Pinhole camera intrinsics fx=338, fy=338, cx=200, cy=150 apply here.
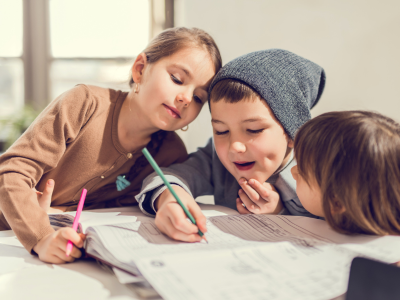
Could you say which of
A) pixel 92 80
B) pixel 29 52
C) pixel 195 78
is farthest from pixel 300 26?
pixel 29 52

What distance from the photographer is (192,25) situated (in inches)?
72.3

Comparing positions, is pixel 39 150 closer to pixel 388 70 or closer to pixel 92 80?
pixel 388 70

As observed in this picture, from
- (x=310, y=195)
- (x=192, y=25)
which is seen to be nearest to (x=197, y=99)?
(x=310, y=195)

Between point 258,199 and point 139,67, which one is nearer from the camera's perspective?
point 258,199

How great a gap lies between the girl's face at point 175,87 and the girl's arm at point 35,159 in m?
0.17

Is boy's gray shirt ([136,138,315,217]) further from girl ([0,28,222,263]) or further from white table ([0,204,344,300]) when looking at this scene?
white table ([0,204,344,300])

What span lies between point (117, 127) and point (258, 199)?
1.51 ft

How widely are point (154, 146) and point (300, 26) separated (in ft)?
2.48

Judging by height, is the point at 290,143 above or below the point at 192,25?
below

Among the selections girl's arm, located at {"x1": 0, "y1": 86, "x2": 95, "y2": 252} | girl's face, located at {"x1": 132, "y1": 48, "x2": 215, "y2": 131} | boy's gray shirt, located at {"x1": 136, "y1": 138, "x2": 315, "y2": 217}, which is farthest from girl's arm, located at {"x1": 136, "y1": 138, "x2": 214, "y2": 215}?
girl's arm, located at {"x1": 0, "y1": 86, "x2": 95, "y2": 252}

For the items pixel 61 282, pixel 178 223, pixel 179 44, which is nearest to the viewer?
pixel 61 282

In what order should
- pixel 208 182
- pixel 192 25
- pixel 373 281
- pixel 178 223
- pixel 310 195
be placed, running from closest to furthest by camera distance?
pixel 373 281 → pixel 178 223 → pixel 310 195 → pixel 208 182 → pixel 192 25

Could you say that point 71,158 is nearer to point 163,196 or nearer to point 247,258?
point 163,196

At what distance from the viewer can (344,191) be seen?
0.57 meters
